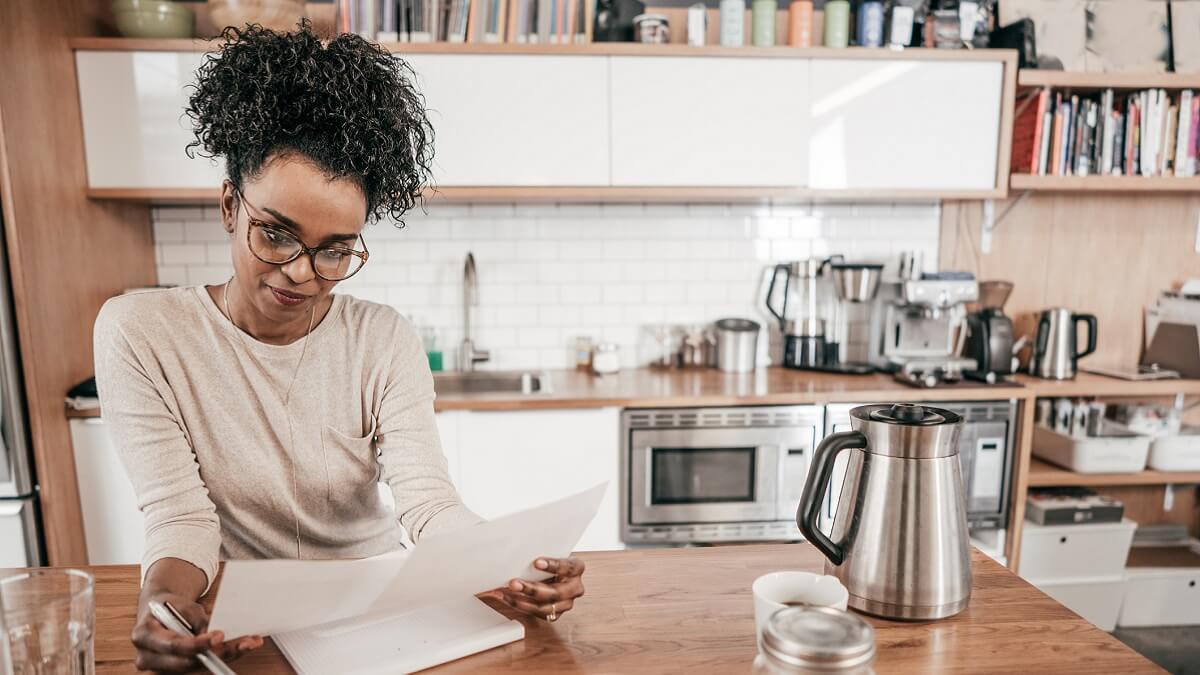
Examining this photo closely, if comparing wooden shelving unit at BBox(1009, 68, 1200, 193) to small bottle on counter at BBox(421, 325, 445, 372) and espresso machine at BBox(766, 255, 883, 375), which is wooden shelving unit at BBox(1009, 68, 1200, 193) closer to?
espresso machine at BBox(766, 255, 883, 375)

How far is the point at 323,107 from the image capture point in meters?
1.09

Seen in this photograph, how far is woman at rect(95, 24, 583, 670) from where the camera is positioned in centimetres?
108

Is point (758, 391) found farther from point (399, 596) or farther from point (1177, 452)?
point (399, 596)

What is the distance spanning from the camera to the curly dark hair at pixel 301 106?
108 cm

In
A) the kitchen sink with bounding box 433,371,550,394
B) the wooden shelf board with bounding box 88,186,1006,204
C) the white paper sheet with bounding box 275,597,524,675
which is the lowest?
the kitchen sink with bounding box 433,371,550,394

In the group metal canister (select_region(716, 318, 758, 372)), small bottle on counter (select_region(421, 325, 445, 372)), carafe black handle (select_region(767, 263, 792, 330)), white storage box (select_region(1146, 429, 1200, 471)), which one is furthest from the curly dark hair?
white storage box (select_region(1146, 429, 1200, 471))

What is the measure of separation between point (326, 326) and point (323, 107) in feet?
1.41

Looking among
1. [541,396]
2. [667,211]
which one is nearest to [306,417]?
[541,396]

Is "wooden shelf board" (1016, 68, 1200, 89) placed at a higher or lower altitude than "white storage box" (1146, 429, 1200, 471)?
higher

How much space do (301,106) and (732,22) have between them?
2.04 m

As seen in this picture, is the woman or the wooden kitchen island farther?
the woman

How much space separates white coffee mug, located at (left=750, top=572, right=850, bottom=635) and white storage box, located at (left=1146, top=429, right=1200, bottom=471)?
2.70 metres

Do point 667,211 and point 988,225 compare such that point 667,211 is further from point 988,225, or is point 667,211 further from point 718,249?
point 988,225

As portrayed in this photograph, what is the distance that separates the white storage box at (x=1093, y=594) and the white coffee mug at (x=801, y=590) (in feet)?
8.00
